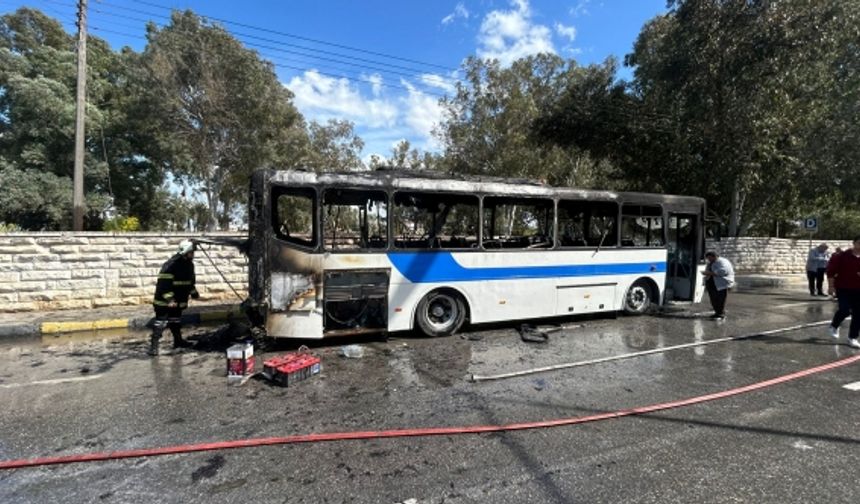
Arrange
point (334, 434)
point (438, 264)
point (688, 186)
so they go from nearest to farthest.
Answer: point (334, 434) < point (438, 264) < point (688, 186)

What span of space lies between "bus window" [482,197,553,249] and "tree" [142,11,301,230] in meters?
14.6

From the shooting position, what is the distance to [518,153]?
2452 cm

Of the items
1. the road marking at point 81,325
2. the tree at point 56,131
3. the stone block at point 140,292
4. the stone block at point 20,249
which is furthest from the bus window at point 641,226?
the tree at point 56,131

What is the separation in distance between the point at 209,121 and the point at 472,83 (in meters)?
13.9

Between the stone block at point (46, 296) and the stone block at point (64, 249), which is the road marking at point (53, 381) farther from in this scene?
the stone block at point (64, 249)

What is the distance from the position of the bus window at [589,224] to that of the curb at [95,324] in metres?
7.19

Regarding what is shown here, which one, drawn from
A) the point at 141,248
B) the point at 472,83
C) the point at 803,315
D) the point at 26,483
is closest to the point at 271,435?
the point at 26,483

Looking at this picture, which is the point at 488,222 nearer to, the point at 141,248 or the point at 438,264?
the point at 438,264

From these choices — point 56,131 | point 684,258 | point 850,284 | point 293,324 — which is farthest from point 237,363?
point 56,131

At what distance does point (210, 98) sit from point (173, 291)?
15.4 m

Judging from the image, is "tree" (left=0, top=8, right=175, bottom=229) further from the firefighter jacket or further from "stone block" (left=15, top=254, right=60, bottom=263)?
the firefighter jacket

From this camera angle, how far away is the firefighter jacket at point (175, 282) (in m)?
6.59

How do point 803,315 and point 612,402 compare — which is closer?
point 612,402

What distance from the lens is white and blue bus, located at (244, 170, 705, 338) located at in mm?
6570
